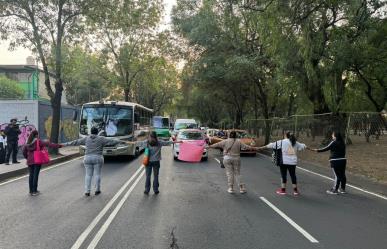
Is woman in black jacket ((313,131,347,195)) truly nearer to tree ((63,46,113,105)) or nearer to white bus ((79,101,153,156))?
white bus ((79,101,153,156))

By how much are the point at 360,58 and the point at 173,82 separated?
6009 cm

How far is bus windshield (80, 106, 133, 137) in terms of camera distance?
23.1 metres

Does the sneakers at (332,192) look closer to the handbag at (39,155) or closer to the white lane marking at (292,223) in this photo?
the white lane marking at (292,223)

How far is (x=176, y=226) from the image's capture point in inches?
328

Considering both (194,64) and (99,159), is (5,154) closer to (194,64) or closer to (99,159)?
(99,159)

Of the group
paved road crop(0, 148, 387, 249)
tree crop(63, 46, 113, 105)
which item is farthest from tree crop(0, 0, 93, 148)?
paved road crop(0, 148, 387, 249)

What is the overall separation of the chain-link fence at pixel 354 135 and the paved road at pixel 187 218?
6.78m

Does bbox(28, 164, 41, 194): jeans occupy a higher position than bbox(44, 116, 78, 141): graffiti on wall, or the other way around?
bbox(44, 116, 78, 141): graffiti on wall

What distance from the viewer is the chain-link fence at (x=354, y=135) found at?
2015 cm

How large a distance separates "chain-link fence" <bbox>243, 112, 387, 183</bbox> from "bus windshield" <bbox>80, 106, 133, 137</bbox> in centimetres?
955

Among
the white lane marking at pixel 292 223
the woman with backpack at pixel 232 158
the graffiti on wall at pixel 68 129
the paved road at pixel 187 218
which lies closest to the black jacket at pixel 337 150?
the paved road at pixel 187 218

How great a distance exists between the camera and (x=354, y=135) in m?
26.2

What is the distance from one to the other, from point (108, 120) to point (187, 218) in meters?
14.9

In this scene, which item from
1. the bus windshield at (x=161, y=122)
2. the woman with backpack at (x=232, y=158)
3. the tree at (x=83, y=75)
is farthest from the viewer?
the bus windshield at (x=161, y=122)
